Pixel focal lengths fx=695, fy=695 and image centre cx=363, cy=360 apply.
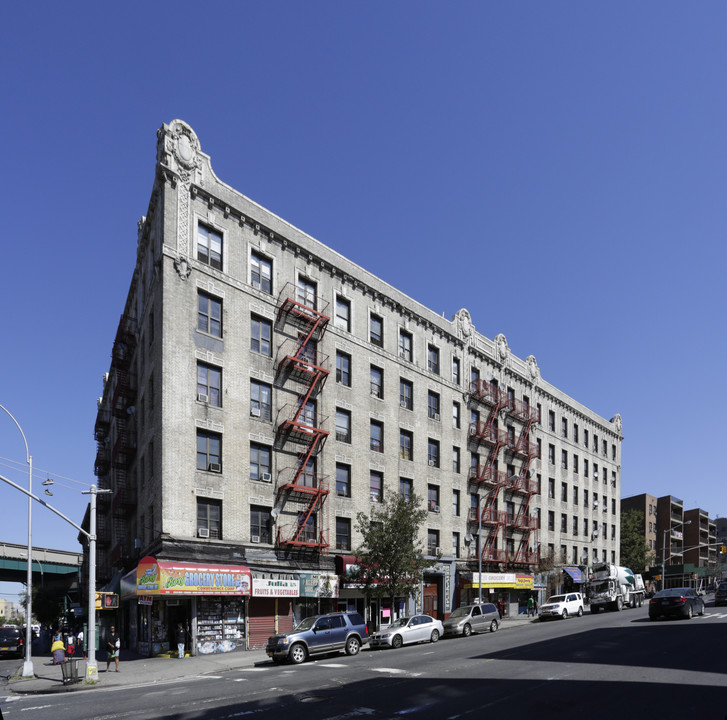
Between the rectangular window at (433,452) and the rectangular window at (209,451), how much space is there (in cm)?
1795

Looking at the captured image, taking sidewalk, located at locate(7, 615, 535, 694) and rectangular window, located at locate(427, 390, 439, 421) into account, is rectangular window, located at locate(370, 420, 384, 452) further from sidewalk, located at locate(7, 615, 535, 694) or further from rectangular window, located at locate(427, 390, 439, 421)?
sidewalk, located at locate(7, 615, 535, 694)

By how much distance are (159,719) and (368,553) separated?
22.2m

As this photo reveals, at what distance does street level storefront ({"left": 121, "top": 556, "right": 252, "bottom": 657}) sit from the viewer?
29.6 metres

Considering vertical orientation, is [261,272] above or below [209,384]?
above

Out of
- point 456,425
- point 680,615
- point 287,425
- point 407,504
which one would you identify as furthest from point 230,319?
point 680,615

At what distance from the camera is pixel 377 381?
146 feet

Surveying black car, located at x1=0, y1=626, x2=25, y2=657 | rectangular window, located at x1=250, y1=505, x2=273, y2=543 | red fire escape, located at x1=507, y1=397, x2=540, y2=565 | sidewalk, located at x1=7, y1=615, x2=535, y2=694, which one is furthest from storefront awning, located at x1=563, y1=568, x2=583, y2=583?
black car, located at x1=0, y1=626, x2=25, y2=657

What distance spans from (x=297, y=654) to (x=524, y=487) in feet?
116

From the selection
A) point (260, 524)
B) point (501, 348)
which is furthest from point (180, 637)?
point (501, 348)

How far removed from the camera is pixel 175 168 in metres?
34.5

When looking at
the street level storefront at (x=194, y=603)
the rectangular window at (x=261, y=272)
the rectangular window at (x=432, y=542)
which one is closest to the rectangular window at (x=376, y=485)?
the rectangular window at (x=432, y=542)

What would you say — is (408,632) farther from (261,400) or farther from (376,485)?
(261,400)

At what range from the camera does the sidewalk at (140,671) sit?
76.5ft

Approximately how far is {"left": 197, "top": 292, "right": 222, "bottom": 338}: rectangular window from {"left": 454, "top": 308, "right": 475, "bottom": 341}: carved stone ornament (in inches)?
885
